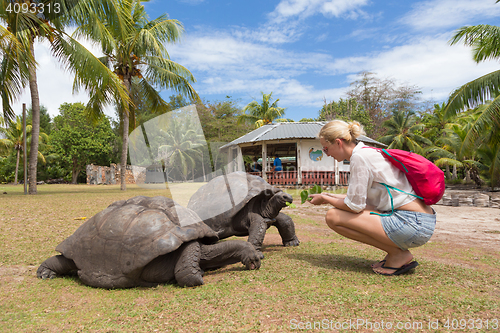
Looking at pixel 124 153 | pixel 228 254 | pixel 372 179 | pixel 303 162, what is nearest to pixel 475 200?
pixel 303 162

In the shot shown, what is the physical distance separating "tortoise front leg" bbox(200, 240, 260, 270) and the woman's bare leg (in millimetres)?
1005

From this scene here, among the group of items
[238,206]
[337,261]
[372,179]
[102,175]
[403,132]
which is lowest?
[337,261]

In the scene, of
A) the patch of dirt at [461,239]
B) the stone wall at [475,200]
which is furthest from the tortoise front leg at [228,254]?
the stone wall at [475,200]

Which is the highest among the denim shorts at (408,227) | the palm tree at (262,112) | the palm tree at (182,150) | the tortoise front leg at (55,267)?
the palm tree at (262,112)

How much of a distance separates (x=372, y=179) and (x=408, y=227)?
1.89ft

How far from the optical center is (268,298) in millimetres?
2602

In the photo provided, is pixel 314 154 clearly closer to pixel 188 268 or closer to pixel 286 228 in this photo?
pixel 286 228

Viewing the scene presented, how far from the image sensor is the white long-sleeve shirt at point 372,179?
301 cm

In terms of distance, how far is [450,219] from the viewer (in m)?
9.29

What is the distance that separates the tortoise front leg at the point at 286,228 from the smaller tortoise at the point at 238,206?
0.92ft

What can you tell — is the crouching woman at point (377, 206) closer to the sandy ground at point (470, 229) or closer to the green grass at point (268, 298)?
the green grass at point (268, 298)

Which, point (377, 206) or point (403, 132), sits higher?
point (403, 132)

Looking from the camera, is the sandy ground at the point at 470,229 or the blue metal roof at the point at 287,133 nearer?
the sandy ground at the point at 470,229

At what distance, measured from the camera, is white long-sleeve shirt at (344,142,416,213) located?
301 cm
